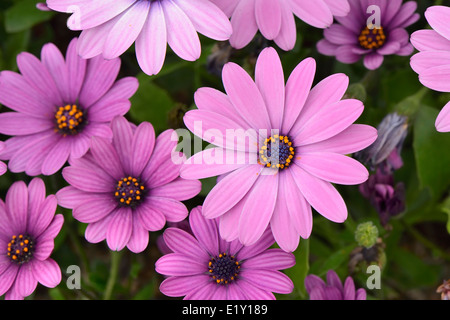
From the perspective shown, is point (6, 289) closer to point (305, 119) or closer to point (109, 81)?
point (109, 81)

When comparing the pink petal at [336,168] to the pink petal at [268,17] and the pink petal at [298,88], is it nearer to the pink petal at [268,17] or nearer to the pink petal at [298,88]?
the pink petal at [298,88]

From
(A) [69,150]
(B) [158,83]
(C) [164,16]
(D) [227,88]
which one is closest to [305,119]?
(D) [227,88]

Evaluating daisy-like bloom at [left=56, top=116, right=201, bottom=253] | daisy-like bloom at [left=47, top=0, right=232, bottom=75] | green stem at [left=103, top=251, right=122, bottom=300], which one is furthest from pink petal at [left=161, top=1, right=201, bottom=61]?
green stem at [left=103, top=251, right=122, bottom=300]

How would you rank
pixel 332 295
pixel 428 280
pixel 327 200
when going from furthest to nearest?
pixel 428 280, pixel 332 295, pixel 327 200

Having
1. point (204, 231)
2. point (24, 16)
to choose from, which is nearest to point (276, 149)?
point (204, 231)

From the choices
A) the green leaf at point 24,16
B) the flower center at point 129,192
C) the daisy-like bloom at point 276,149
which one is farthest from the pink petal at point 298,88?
the green leaf at point 24,16

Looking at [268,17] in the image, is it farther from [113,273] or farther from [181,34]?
[113,273]
